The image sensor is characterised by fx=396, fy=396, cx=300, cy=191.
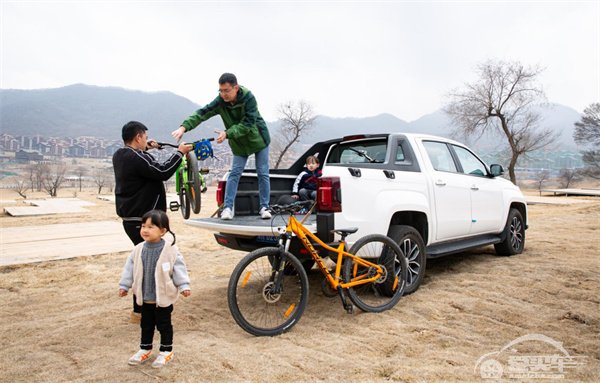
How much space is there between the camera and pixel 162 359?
2.89 metres

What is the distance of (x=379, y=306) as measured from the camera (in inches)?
159

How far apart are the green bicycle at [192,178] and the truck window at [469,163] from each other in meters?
3.63

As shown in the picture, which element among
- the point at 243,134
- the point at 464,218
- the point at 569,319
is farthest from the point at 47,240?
the point at 569,319

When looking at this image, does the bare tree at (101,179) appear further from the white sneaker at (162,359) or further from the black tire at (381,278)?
the white sneaker at (162,359)

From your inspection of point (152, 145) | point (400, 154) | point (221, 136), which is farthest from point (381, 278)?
point (152, 145)

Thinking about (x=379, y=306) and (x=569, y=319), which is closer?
(x=569, y=319)

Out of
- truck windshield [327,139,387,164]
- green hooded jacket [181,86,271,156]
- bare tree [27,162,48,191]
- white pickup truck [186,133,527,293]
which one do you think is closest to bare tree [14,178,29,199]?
bare tree [27,162,48,191]

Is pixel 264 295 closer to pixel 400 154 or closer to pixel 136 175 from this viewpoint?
pixel 136 175

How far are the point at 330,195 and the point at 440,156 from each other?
2390 millimetres

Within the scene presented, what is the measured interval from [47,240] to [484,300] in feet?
28.3

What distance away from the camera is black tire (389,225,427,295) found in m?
4.42

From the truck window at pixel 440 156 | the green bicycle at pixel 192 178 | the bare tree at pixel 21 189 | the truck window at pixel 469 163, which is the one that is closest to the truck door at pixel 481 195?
the truck window at pixel 469 163

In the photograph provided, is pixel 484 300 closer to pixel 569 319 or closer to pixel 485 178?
pixel 569 319

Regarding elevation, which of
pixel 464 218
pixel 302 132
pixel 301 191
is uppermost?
pixel 302 132
